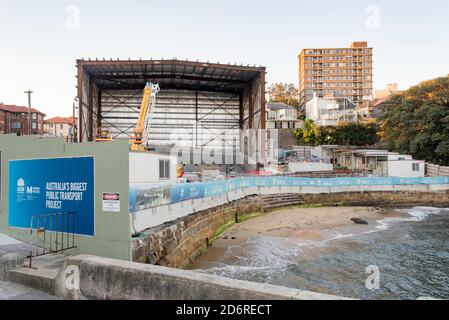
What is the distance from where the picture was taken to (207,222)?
61.6 ft

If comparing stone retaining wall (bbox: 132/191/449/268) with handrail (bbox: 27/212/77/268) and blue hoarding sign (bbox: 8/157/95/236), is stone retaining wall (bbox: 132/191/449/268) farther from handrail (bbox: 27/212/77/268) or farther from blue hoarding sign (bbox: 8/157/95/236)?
blue hoarding sign (bbox: 8/157/95/236)

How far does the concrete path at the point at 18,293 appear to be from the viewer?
5.98m

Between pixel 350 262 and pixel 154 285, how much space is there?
41.3ft

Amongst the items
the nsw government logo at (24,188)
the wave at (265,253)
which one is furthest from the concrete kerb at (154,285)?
the wave at (265,253)

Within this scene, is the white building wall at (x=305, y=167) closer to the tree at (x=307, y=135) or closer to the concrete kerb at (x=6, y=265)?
the tree at (x=307, y=135)

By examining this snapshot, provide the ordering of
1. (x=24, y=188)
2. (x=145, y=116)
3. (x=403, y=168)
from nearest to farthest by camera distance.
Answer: (x=24, y=188) → (x=145, y=116) → (x=403, y=168)

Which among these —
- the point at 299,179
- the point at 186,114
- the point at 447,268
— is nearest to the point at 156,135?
the point at 186,114

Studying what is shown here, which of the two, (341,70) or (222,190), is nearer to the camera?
(222,190)

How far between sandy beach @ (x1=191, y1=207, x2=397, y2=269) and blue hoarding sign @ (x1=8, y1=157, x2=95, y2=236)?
25.3 feet

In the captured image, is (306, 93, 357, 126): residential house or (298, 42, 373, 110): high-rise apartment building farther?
(298, 42, 373, 110): high-rise apartment building

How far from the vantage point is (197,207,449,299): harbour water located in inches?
499

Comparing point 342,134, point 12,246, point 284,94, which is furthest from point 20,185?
point 284,94

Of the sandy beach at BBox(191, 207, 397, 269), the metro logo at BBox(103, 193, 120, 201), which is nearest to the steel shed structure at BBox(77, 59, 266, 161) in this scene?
the sandy beach at BBox(191, 207, 397, 269)

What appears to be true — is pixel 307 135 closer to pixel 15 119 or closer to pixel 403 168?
pixel 403 168
